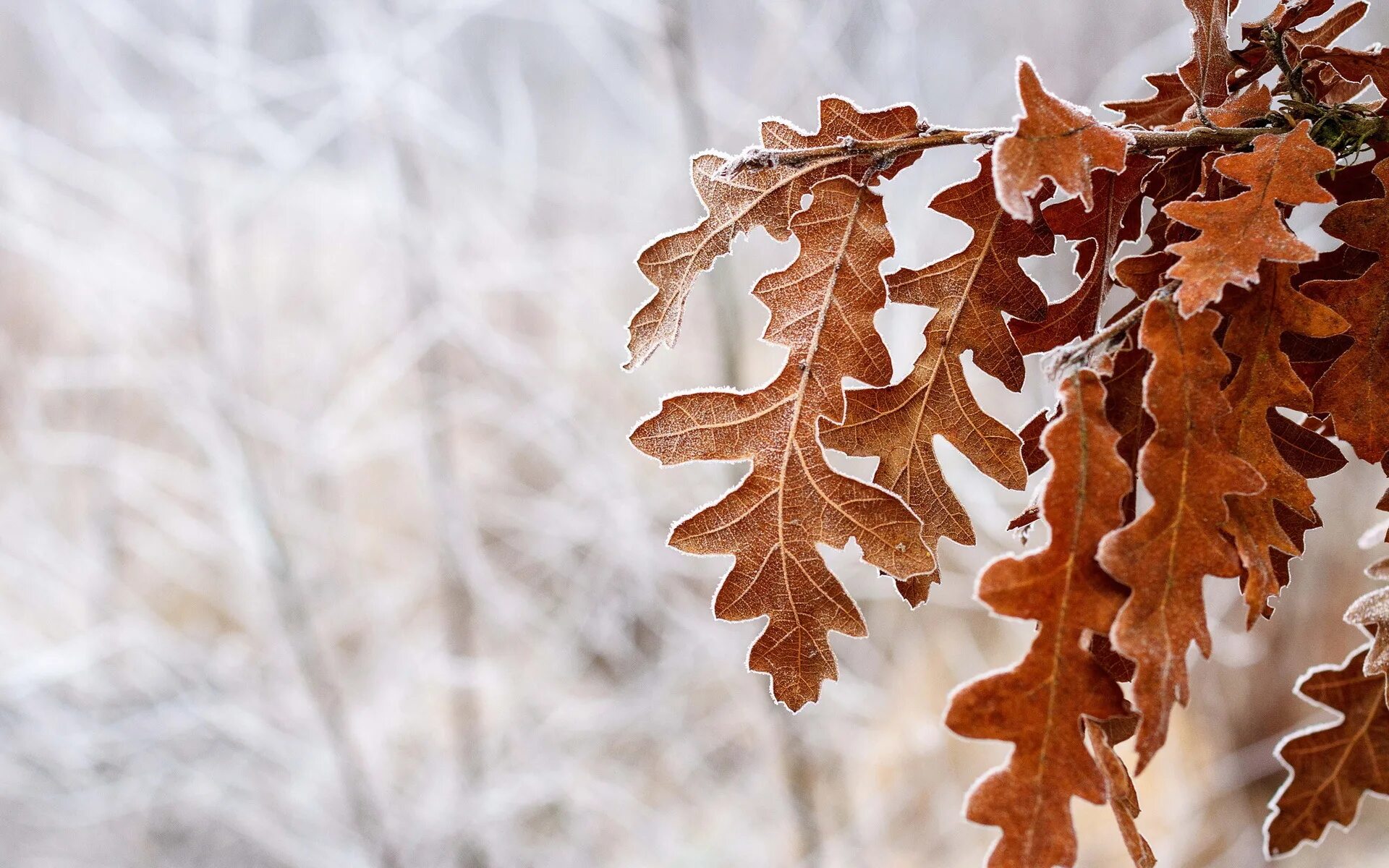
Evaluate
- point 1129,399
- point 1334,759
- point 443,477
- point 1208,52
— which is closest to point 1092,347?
point 1129,399

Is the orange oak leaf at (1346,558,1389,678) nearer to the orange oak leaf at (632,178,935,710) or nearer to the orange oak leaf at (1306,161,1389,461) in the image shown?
the orange oak leaf at (1306,161,1389,461)

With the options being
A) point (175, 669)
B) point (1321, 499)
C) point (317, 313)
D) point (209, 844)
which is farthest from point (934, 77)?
point (209, 844)

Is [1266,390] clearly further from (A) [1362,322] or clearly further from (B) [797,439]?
(B) [797,439]

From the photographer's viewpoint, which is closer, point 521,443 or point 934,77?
point 934,77

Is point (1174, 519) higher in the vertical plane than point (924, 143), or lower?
lower

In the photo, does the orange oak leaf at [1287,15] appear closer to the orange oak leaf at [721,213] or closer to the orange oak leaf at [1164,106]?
the orange oak leaf at [1164,106]

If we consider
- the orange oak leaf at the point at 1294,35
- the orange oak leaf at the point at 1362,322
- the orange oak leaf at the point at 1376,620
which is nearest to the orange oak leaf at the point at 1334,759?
the orange oak leaf at the point at 1376,620

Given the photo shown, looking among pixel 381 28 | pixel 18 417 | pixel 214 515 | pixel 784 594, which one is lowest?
pixel 784 594

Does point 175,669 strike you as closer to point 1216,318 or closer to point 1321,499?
point 1216,318
